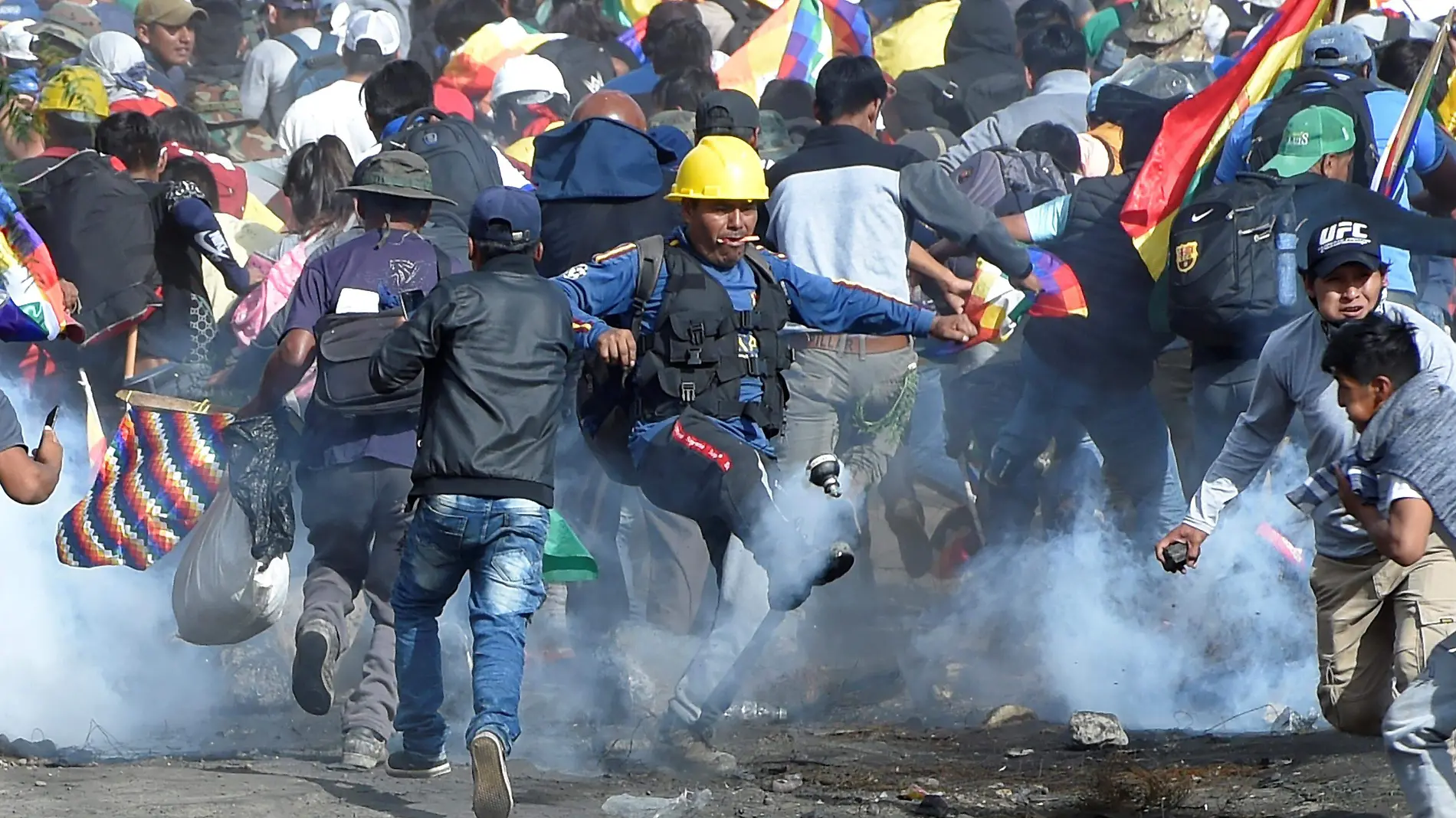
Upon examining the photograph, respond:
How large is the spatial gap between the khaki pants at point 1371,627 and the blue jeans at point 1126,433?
9.86ft

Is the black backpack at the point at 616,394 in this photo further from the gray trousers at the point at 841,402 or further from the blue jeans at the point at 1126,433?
the blue jeans at the point at 1126,433

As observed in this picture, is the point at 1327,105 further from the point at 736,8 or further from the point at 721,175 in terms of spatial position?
the point at 736,8

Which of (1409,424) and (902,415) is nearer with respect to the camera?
(1409,424)

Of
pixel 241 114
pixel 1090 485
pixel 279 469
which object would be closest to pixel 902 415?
pixel 1090 485

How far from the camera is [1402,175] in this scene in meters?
8.27

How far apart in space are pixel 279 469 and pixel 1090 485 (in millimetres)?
3788

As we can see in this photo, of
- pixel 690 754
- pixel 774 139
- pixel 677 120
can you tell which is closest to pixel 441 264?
pixel 690 754

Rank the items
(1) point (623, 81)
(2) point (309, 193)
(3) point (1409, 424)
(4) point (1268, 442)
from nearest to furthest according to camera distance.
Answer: (3) point (1409, 424), (4) point (1268, 442), (2) point (309, 193), (1) point (623, 81)

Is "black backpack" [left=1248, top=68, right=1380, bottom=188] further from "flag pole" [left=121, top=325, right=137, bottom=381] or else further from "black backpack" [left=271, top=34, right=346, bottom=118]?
"black backpack" [left=271, top=34, right=346, bottom=118]

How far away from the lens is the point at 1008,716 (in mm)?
8047

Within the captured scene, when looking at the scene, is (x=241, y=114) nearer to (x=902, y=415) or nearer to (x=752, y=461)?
(x=902, y=415)

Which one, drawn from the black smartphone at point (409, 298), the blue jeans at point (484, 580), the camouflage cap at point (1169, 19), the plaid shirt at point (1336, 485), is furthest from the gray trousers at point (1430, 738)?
the camouflage cap at point (1169, 19)

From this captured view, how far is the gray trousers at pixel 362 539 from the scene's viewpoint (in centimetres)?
724

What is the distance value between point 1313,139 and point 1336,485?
294cm
